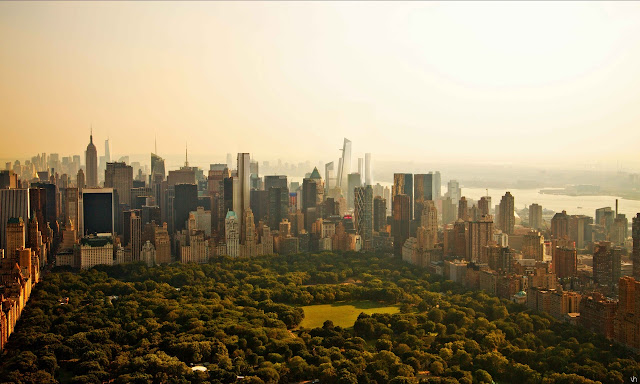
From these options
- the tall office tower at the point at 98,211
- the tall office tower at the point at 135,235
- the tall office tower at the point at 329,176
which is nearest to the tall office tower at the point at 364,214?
the tall office tower at the point at 329,176

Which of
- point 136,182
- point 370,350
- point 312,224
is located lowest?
point 370,350

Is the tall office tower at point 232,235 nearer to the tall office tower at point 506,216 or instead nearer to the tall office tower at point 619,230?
the tall office tower at point 506,216

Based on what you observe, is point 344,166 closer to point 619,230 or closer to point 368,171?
point 368,171

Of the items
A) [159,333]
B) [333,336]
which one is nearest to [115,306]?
[159,333]

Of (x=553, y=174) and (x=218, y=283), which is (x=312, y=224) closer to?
(x=218, y=283)

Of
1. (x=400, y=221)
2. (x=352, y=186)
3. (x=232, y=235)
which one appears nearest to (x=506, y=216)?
(x=400, y=221)

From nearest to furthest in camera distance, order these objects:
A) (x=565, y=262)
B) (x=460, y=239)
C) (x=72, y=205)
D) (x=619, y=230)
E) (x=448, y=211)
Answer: (x=619, y=230) → (x=565, y=262) → (x=460, y=239) → (x=72, y=205) → (x=448, y=211)

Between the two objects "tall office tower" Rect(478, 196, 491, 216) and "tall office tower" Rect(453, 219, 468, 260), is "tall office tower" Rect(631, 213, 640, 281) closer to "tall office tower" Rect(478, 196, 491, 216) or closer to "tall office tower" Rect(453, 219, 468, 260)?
"tall office tower" Rect(453, 219, 468, 260)
